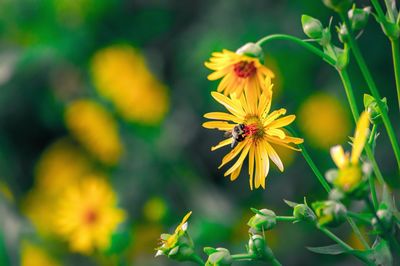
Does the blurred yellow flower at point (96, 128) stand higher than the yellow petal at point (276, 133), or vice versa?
the blurred yellow flower at point (96, 128)

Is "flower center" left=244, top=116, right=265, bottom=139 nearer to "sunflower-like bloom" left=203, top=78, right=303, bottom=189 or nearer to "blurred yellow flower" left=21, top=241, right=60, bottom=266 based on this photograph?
"sunflower-like bloom" left=203, top=78, right=303, bottom=189

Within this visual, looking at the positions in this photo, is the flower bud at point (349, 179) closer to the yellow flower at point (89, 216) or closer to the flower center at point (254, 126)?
the flower center at point (254, 126)

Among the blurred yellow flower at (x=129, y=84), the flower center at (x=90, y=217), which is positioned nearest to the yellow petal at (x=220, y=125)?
the flower center at (x=90, y=217)

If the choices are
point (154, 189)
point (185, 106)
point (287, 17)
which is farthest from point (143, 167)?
point (287, 17)

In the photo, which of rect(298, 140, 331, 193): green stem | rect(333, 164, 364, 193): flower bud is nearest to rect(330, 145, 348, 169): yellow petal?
rect(333, 164, 364, 193): flower bud

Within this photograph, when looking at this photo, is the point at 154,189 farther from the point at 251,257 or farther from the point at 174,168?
the point at 251,257

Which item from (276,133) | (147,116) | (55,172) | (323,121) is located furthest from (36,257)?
(276,133)
